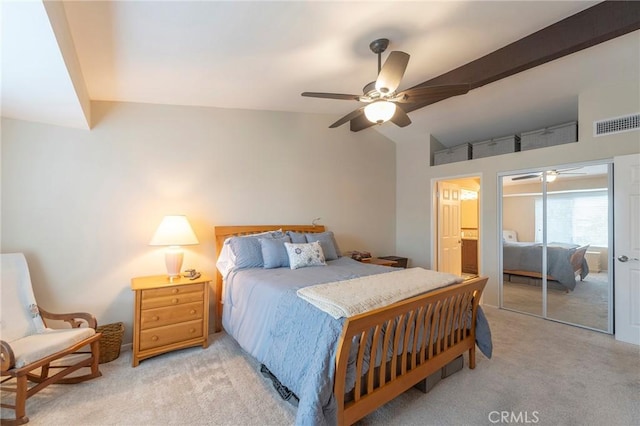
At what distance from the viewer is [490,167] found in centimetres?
422

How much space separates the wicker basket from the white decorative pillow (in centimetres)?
176

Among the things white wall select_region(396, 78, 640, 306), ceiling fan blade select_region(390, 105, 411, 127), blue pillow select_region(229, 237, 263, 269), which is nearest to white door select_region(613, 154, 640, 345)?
white wall select_region(396, 78, 640, 306)

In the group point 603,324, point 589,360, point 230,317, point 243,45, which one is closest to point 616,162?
point 603,324

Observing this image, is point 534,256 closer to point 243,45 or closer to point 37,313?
point 243,45

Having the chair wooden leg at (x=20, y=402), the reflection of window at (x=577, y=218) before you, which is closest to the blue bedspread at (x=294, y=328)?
the chair wooden leg at (x=20, y=402)

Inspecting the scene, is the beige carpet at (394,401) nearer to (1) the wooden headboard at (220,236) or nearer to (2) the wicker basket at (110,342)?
(2) the wicker basket at (110,342)

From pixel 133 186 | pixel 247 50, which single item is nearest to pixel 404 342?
pixel 247 50

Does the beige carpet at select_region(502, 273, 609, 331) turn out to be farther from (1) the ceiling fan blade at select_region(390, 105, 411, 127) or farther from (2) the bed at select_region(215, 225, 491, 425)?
(1) the ceiling fan blade at select_region(390, 105, 411, 127)

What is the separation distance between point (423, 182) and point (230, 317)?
3.88m

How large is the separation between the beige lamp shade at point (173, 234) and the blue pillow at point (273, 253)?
2.39ft

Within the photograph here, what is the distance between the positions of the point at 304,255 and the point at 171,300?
1.38 meters

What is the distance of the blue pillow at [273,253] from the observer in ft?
10.1

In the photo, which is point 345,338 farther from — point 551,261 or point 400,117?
point 551,261

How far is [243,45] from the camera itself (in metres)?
2.27
